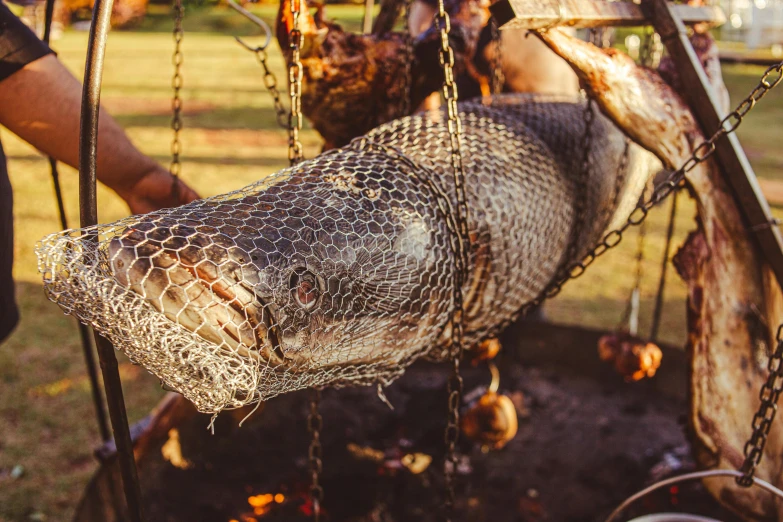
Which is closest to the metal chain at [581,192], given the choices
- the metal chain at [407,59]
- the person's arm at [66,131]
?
the metal chain at [407,59]

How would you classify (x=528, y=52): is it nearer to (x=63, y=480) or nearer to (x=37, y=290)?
(x=63, y=480)

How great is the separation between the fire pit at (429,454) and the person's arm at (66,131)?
909 mm

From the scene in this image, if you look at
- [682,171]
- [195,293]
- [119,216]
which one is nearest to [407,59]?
[682,171]

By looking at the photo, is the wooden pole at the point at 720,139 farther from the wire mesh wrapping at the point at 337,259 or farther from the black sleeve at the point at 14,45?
the black sleeve at the point at 14,45

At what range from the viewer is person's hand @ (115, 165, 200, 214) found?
217 centimetres

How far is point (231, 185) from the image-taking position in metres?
7.70

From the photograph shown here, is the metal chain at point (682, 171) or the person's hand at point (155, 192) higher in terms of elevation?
the metal chain at point (682, 171)

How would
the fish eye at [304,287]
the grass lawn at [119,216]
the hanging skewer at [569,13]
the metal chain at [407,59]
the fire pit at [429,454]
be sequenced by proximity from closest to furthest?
the fish eye at [304,287], the hanging skewer at [569,13], the metal chain at [407,59], the fire pit at [429,454], the grass lawn at [119,216]

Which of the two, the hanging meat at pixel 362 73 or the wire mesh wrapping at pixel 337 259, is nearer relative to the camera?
the wire mesh wrapping at pixel 337 259

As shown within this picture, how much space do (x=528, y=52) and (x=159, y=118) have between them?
9.82m

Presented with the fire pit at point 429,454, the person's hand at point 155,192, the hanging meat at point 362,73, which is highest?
the hanging meat at point 362,73

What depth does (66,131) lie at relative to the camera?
194 cm

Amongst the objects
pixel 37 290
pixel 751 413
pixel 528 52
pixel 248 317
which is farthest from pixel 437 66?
pixel 37 290

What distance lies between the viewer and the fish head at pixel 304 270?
1146 mm
